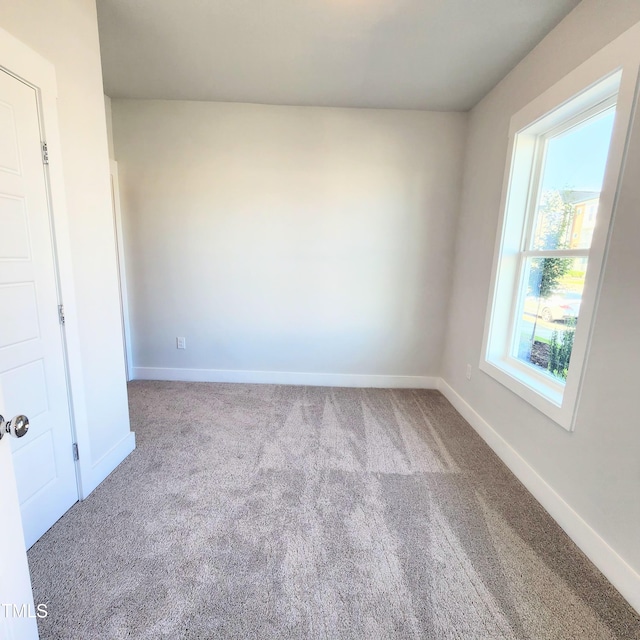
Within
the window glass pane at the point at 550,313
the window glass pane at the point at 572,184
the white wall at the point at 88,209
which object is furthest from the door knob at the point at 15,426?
the window glass pane at the point at 572,184

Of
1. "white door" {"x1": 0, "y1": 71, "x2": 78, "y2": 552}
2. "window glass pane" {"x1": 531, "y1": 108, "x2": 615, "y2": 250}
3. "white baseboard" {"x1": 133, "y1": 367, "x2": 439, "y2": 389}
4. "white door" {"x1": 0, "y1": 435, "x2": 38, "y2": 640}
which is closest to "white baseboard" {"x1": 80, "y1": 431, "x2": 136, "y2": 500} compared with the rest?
"white door" {"x1": 0, "y1": 71, "x2": 78, "y2": 552}

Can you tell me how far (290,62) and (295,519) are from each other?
2952 mm

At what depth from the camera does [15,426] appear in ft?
2.52

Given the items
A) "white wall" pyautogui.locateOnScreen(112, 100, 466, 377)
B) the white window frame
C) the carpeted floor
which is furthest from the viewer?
"white wall" pyautogui.locateOnScreen(112, 100, 466, 377)

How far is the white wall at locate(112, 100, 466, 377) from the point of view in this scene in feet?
9.61

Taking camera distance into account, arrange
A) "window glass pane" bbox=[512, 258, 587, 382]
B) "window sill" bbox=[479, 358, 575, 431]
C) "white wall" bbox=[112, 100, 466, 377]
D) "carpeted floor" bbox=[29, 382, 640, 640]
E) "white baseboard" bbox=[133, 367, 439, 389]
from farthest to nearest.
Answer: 1. "white baseboard" bbox=[133, 367, 439, 389]
2. "white wall" bbox=[112, 100, 466, 377]
3. "window glass pane" bbox=[512, 258, 587, 382]
4. "window sill" bbox=[479, 358, 575, 431]
5. "carpeted floor" bbox=[29, 382, 640, 640]

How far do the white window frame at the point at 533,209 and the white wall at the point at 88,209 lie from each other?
8.51 ft

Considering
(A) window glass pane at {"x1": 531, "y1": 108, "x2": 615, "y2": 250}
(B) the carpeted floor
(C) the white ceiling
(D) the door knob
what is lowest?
(B) the carpeted floor

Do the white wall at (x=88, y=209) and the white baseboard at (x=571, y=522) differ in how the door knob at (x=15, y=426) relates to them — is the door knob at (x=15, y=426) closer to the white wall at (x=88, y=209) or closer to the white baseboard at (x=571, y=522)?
the white wall at (x=88, y=209)

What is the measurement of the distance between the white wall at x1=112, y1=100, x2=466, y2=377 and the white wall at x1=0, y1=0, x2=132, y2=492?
1.22 meters

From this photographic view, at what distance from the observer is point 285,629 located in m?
1.15

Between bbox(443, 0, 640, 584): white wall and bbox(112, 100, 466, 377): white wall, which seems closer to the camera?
bbox(443, 0, 640, 584): white wall

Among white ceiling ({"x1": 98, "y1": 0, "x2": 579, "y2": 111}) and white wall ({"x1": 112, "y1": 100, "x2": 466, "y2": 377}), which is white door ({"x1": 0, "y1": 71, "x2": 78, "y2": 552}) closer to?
white ceiling ({"x1": 98, "y1": 0, "x2": 579, "y2": 111})

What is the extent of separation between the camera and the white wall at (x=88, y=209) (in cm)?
149
